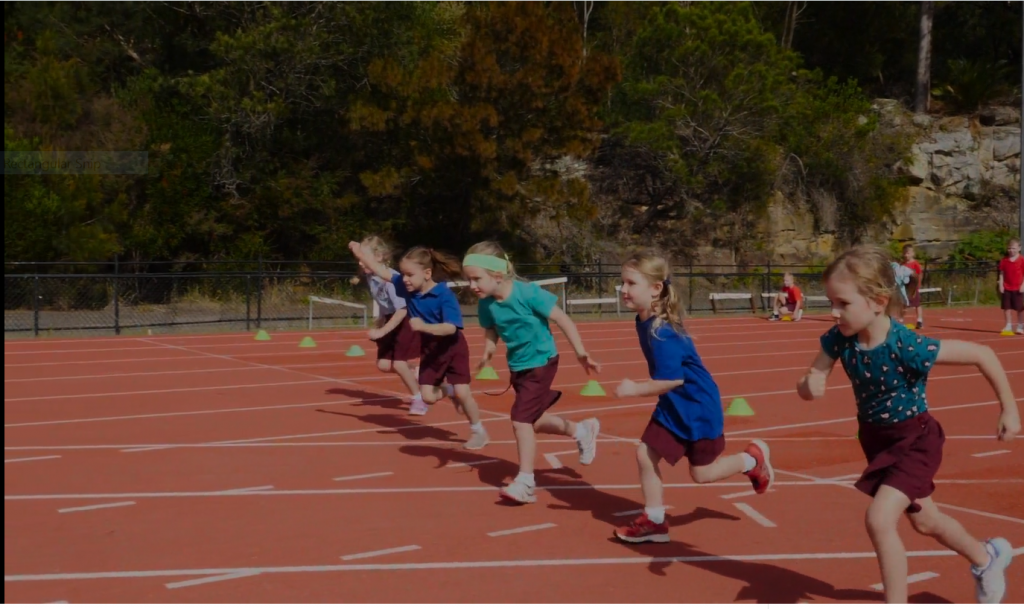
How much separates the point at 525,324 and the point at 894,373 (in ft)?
10.2

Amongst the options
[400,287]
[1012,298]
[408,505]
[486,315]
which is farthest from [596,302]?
[408,505]

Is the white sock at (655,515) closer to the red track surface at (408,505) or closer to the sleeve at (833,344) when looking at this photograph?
the red track surface at (408,505)

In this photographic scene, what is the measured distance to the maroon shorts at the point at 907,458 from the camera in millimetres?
4496

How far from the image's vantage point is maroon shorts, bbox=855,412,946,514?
450 centimetres

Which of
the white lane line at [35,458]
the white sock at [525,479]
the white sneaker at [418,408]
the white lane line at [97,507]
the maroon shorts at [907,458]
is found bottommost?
the white lane line at [35,458]

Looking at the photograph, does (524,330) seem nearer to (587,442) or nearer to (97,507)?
(587,442)

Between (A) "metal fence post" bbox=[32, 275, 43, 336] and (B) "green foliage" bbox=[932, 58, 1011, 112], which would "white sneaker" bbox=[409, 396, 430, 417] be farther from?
(B) "green foliage" bbox=[932, 58, 1011, 112]

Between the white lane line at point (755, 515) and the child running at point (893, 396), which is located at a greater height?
the child running at point (893, 396)

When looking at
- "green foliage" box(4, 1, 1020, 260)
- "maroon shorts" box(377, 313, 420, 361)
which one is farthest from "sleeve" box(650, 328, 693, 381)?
"green foliage" box(4, 1, 1020, 260)

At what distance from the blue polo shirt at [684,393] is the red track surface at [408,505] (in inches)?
25.1

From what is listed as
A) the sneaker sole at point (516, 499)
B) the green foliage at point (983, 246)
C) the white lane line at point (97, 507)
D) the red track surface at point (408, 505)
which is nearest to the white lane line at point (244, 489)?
the red track surface at point (408, 505)

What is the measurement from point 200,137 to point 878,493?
91.5 feet

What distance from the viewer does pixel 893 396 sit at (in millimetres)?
4551

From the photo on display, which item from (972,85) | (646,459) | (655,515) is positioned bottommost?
(655,515)
